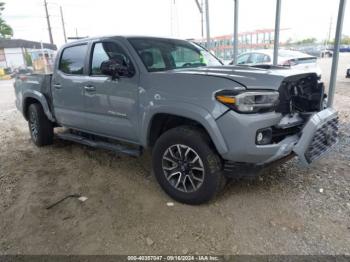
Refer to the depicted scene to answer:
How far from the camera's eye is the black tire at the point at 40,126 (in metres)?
5.16

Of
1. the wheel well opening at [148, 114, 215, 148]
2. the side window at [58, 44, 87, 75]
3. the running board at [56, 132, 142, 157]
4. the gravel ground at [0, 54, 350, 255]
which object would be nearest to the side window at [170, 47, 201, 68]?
the wheel well opening at [148, 114, 215, 148]

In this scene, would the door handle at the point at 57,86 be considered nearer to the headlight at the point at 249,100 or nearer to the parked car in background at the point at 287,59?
the headlight at the point at 249,100

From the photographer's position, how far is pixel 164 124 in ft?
10.7

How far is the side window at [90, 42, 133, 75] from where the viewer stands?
3.42 m

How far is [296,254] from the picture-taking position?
2270mm

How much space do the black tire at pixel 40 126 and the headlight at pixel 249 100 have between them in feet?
12.5

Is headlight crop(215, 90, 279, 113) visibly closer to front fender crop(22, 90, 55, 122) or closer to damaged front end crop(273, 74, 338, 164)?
damaged front end crop(273, 74, 338, 164)

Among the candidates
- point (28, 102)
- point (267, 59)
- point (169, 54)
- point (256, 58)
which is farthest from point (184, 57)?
point (256, 58)

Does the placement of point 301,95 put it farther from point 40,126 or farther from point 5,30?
point 5,30

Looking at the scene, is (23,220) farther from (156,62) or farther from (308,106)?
(308,106)

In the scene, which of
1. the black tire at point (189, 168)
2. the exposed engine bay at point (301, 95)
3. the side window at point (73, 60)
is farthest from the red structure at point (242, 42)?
the black tire at point (189, 168)

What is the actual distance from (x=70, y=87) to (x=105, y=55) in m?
0.88

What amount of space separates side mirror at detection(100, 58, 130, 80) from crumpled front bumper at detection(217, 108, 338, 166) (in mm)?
1371

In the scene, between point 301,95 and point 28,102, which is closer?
point 301,95
